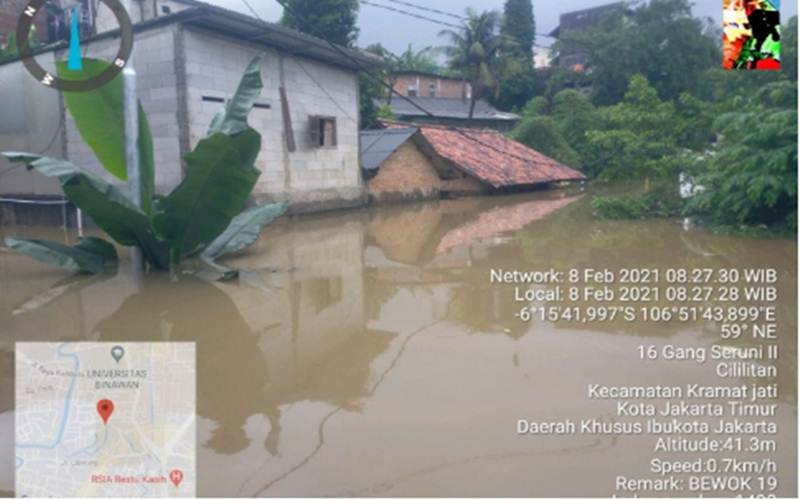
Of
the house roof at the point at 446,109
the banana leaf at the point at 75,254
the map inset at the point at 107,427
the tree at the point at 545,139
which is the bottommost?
the map inset at the point at 107,427

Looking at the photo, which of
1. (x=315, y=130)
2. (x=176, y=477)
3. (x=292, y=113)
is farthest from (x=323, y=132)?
(x=176, y=477)

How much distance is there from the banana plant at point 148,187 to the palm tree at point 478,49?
27.0 metres

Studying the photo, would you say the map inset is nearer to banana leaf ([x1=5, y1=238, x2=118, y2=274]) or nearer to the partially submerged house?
banana leaf ([x1=5, y1=238, x2=118, y2=274])

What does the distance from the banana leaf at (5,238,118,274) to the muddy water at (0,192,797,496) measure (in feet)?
0.74

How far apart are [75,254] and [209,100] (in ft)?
18.6

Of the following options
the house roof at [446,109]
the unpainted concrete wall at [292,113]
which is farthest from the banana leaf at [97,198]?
the house roof at [446,109]

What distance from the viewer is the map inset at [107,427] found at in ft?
9.06

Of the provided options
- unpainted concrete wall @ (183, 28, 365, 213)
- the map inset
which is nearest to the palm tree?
unpainted concrete wall @ (183, 28, 365, 213)

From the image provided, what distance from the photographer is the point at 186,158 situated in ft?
21.2

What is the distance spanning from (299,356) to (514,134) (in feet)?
85.1

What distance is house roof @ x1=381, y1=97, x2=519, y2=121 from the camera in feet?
112

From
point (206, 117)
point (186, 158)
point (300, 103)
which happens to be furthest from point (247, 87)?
point (300, 103)

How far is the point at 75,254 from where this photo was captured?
740 centimetres
